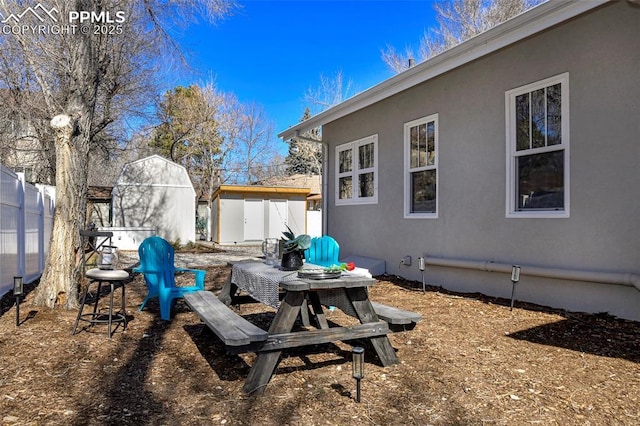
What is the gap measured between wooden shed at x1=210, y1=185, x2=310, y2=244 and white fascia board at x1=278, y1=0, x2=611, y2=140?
10.8 meters

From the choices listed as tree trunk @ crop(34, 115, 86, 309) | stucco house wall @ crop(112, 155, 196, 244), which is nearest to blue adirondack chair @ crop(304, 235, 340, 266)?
tree trunk @ crop(34, 115, 86, 309)

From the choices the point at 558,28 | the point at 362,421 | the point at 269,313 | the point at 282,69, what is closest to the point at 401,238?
the point at 269,313

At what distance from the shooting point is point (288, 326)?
114 inches

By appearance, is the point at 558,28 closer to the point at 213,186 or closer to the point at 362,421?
the point at 362,421

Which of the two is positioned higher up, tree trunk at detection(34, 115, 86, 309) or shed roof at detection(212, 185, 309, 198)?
shed roof at detection(212, 185, 309, 198)

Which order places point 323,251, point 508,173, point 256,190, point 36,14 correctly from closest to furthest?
point 508,173, point 323,251, point 36,14, point 256,190

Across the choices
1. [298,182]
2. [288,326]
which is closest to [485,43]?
[288,326]

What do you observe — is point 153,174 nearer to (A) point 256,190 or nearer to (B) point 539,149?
(A) point 256,190

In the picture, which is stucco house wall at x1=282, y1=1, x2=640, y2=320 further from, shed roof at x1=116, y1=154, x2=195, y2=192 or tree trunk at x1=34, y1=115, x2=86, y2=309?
shed roof at x1=116, y1=154, x2=195, y2=192

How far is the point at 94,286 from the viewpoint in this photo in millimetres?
6840

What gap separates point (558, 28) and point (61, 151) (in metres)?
5.77

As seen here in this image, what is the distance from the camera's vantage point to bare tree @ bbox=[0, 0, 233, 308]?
494 cm

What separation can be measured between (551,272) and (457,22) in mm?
13209

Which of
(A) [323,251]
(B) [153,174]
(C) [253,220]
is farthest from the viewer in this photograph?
(C) [253,220]
